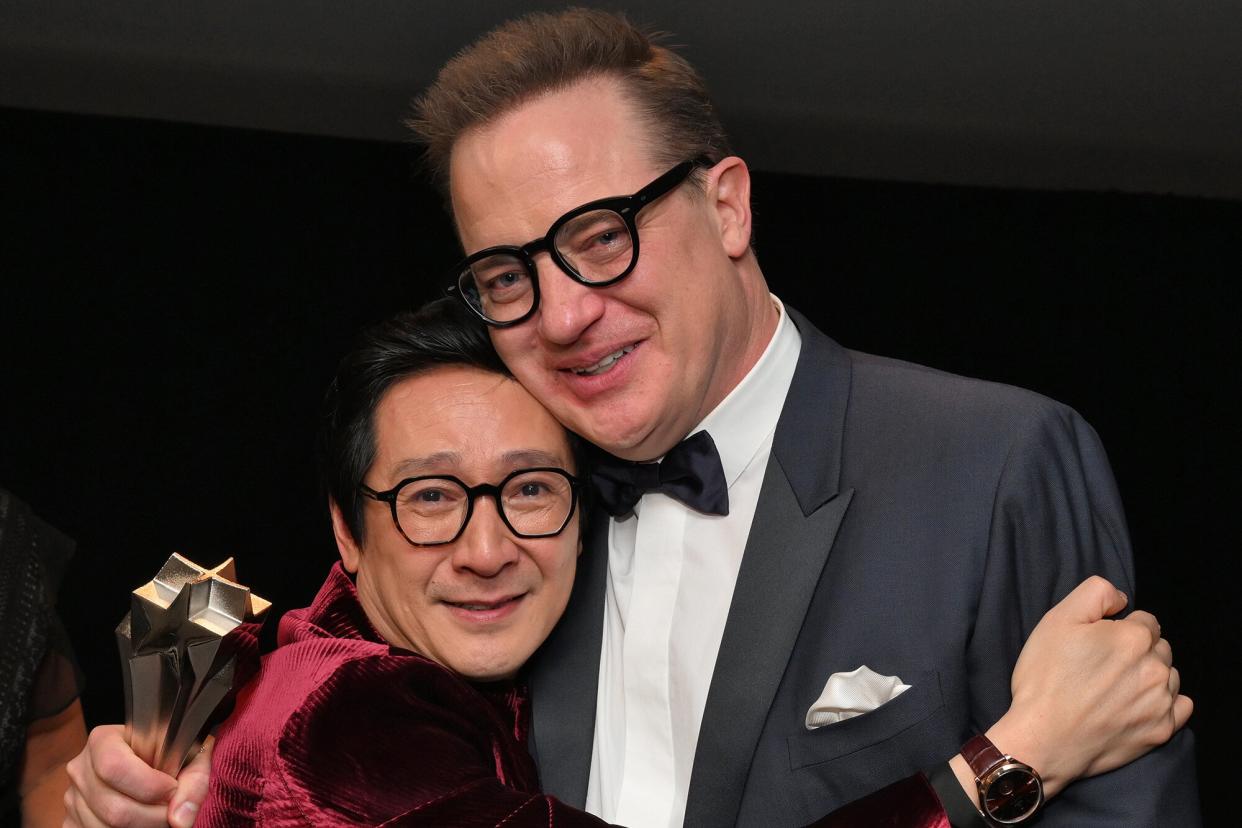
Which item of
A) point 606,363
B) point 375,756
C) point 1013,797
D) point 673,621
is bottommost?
point 1013,797

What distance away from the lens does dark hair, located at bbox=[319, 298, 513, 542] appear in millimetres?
2369

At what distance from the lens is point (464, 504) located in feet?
7.57

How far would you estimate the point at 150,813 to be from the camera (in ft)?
7.49

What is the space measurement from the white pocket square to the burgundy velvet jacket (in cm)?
12

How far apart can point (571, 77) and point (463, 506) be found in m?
0.66

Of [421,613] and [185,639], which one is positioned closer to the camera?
[185,639]

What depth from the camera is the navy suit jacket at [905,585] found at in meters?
2.06

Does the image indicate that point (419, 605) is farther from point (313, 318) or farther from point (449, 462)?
point (313, 318)

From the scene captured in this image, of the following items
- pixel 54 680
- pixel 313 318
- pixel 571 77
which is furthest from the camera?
pixel 313 318

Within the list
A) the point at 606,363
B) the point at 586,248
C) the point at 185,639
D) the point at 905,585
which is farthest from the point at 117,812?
the point at 905,585

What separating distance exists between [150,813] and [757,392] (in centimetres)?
111

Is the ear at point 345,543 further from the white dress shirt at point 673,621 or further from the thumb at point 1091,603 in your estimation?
the thumb at point 1091,603

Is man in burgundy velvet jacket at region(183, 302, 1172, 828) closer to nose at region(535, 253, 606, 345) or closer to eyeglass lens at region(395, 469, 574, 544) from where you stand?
eyeglass lens at region(395, 469, 574, 544)

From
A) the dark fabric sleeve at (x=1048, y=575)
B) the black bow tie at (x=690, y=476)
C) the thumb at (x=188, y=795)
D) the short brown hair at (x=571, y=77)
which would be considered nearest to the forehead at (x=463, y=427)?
the black bow tie at (x=690, y=476)
